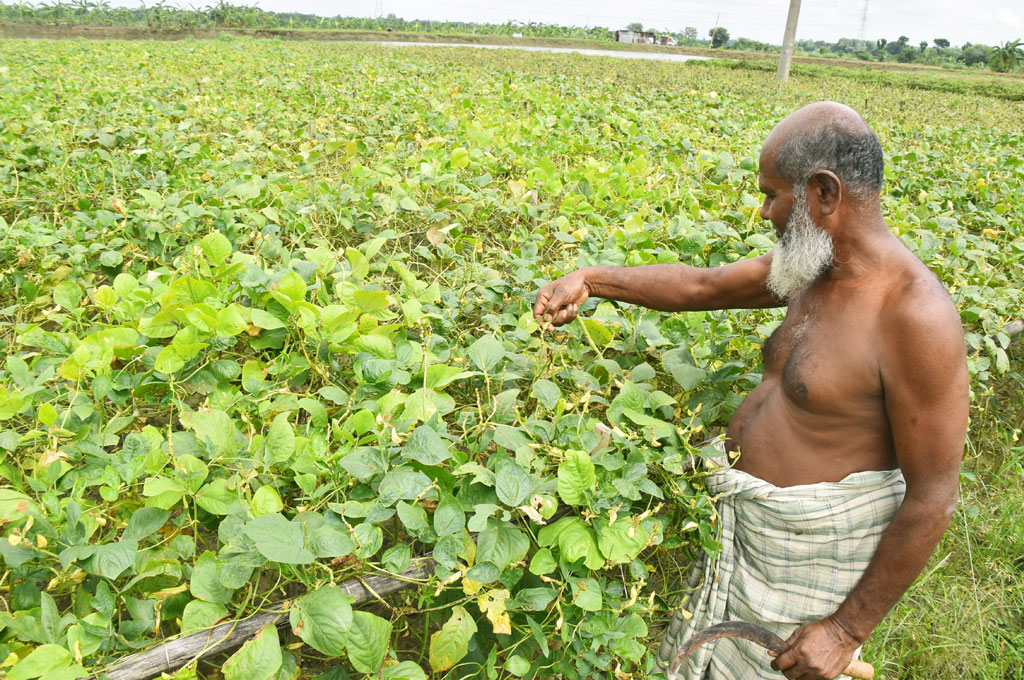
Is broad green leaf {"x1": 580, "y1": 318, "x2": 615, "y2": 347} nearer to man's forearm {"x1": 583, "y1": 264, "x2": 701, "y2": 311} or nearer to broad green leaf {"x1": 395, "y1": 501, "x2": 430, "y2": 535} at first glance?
man's forearm {"x1": 583, "y1": 264, "x2": 701, "y2": 311}

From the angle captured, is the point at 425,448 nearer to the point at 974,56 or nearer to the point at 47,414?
the point at 47,414

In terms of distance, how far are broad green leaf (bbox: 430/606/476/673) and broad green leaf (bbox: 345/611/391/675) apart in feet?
0.54

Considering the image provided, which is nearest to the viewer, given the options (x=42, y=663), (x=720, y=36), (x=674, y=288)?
(x=42, y=663)

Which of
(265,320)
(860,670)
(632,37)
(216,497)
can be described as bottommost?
(860,670)

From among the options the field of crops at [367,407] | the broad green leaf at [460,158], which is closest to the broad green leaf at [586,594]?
the field of crops at [367,407]

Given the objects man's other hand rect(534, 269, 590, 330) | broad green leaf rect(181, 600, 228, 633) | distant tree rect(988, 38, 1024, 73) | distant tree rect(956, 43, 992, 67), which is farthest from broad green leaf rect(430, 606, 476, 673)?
distant tree rect(956, 43, 992, 67)

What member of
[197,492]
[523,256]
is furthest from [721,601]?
[523,256]

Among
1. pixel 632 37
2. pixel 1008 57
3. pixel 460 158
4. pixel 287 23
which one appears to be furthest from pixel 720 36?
pixel 460 158

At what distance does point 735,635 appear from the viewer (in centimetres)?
147

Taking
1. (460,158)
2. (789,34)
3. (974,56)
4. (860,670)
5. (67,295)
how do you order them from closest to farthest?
1. (860,670)
2. (67,295)
3. (460,158)
4. (789,34)
5. (974,56)

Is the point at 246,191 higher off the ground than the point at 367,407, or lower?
higher

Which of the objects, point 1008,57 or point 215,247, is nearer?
point 215,247

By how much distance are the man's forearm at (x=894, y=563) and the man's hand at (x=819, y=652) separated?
0.02 m

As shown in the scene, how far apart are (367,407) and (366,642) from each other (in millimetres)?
572
